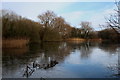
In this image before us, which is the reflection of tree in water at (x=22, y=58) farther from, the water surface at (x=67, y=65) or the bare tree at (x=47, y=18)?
the bare tree at (x=47, y=18)

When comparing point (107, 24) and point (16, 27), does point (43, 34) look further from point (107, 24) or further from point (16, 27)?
point (107, 24)

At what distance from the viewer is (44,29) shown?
108ft

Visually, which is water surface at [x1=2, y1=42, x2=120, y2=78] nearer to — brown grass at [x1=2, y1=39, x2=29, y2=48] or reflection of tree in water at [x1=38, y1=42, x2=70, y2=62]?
reflection of tree in water at [x1=38, y1=42, x2=70, y2=62]

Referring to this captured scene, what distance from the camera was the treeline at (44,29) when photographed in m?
18.5

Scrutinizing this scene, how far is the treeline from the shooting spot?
18.5 meters

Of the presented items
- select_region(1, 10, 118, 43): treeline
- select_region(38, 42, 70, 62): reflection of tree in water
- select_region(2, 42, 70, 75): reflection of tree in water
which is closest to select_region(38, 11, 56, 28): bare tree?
select_region(1, 10, 118, 43): treeline

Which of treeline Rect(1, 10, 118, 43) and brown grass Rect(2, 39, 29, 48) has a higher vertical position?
treeline Rect(1, 10, 118, 43)

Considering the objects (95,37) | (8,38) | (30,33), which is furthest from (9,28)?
(95,37)

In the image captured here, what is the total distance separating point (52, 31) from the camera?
1325 inches

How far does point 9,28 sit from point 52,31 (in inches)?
602

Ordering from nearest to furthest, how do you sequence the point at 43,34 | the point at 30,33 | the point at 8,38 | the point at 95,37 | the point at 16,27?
the point at 8,38 < the point at 16,27 < the point at 30,33 < the point at 43,34 < the point at 95,37

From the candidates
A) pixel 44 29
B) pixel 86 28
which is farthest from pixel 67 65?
pixel 86 28

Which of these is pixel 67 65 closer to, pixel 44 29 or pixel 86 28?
pixel 44 29

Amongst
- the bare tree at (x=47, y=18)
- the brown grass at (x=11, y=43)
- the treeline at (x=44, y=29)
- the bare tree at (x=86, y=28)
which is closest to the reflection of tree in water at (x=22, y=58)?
the brown grass at (x=11, y=43)
